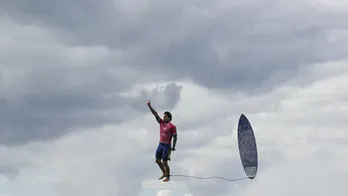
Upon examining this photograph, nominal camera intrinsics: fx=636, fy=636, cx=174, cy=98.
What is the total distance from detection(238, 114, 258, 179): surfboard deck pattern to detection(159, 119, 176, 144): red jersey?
33.0 ft

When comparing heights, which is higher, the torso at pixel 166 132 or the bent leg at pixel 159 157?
the torso at pixel 166 132

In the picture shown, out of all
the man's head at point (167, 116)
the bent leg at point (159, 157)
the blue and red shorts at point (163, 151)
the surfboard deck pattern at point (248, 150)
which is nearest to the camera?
the man's head at point (167, 116)

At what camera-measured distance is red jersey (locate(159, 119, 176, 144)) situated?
49281 millimetres

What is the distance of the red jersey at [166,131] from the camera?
49.3m

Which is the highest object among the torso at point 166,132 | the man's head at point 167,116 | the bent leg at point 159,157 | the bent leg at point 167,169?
the man's head at point 167,116

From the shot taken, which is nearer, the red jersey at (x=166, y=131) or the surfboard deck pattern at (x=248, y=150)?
the red jersey at (x=166, y=131)

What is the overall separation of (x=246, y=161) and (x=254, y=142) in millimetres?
1883

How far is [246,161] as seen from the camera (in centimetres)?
5731

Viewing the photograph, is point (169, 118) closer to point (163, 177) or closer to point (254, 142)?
point (163, 177)

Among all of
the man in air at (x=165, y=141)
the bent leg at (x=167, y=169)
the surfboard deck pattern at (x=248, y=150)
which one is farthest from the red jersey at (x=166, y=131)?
the surfboard deck pattern at (x=248, y=150)

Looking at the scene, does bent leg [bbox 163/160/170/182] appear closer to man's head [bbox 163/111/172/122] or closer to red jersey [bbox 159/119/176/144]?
red jersey [bbox 159/119/176/144]

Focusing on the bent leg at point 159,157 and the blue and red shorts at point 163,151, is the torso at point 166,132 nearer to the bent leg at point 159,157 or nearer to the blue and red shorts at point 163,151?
the blue and red shorts at point 163,151

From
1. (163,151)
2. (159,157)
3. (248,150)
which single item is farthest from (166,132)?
(248,150)

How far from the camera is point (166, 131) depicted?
49375 millimetres
